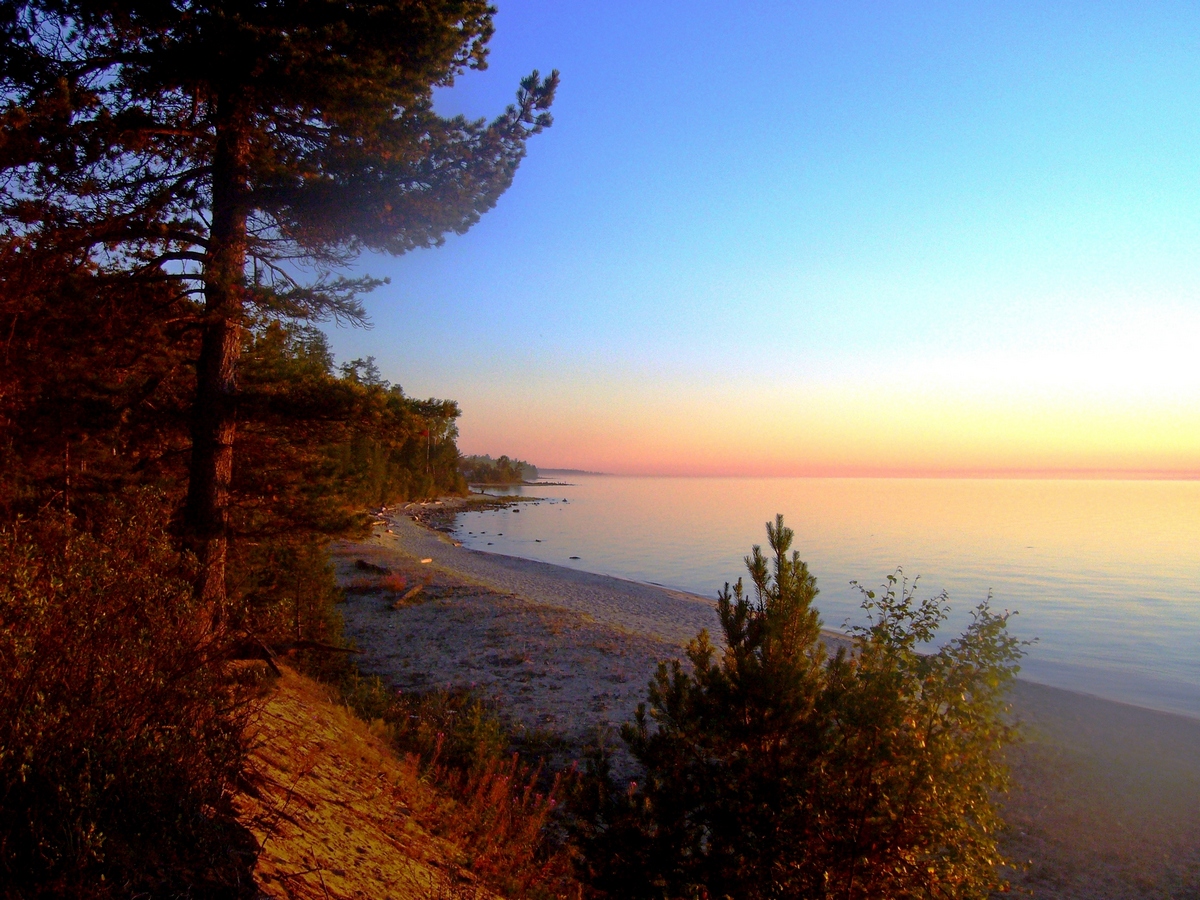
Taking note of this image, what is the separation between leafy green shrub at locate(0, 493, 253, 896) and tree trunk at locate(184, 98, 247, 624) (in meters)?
3.83

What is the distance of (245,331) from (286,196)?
5.94ft

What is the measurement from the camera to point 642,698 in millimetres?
11648

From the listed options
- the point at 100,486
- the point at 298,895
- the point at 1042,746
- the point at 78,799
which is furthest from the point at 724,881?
the point at 1042,746

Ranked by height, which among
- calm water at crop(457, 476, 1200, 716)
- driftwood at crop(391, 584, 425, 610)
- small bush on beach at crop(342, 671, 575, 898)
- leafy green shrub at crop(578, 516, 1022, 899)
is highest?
leafy green shrub at crop(578, 516, 1022, 899)

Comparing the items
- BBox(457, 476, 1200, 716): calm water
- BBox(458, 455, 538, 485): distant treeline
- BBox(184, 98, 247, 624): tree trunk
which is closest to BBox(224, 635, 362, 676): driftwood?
BBox(184, 98, 247, 624): tree trunk

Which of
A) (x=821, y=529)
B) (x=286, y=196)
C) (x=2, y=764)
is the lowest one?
(x=821, y=529)

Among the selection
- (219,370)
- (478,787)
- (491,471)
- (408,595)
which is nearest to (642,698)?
(478,787)

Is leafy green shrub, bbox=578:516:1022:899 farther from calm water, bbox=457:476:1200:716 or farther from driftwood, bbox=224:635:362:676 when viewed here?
calm water, bbox=457:476:1200:716

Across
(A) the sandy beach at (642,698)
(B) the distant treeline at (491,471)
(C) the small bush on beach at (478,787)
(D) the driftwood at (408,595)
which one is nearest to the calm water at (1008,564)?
(A) the sandy beach at (642,698)

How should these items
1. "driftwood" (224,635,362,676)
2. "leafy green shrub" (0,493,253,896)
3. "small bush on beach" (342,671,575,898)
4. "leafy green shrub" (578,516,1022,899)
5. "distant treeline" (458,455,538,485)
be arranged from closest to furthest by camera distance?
"leafy green shrub" (0,493,253,896) → "leafy green shrub" (578,516,1022,899) → "driftwood" (224,635,362,676) → "small bush on beach" (342,671,575,898) → "distant treeline" (458,455,538,485)

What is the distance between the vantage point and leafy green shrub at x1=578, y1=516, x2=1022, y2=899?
353cm

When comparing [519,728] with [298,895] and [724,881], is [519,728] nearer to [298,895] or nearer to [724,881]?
[724,881]

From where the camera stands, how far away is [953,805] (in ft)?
11.4

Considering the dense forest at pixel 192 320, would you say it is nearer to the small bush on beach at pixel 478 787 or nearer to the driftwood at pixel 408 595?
the small bush on beach at pixel 478 787
